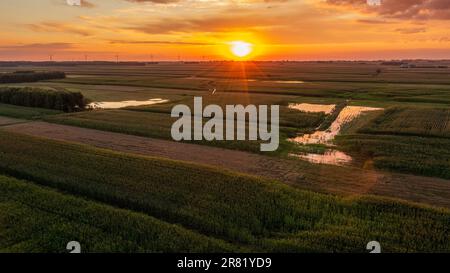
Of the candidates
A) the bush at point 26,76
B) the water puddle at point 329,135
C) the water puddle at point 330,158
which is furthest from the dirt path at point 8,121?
the bush at point 26,76

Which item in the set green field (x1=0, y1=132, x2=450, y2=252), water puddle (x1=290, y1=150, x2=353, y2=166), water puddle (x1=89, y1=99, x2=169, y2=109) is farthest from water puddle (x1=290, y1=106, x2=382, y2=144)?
water puddle (x1=89, y1=99, x2=169, y2=109)

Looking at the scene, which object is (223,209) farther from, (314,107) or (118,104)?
(118,104)

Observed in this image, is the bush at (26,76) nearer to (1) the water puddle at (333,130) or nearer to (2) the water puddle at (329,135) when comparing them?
(2) the water puddle at (329,135)

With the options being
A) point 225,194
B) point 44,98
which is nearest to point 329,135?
point 225,194

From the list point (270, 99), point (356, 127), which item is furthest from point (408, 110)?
point (270, 99)

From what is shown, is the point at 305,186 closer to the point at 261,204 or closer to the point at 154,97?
the point at 261,204

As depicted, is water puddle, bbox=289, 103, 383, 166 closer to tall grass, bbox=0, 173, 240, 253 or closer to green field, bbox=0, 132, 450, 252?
green field, bbox=0, 132, 450, 252
